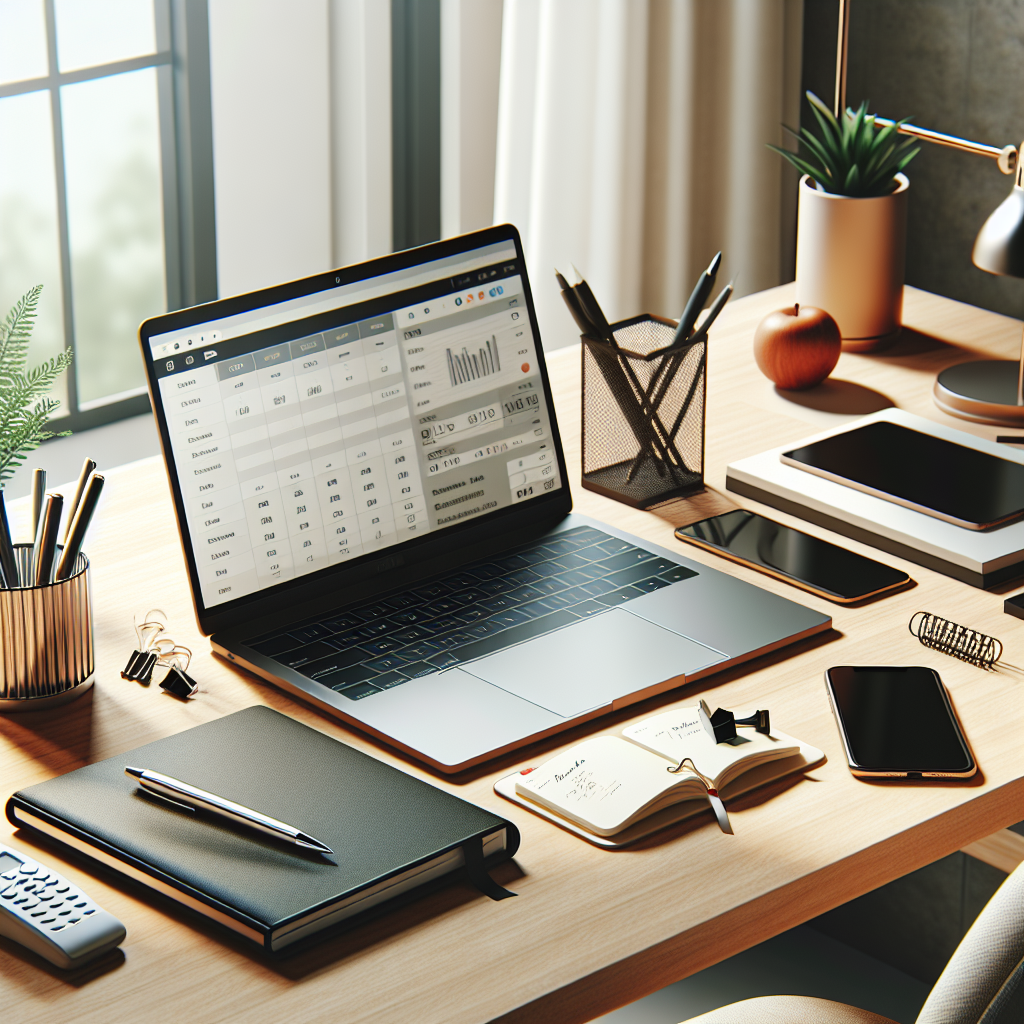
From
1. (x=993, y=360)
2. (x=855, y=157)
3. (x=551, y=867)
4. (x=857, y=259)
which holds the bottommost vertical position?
(x=551, y=867)

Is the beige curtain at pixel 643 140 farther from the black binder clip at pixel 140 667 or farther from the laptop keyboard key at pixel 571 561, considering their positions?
the black binder clip at pixel 140 667

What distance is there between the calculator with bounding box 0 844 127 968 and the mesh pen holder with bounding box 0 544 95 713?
0.69 feet

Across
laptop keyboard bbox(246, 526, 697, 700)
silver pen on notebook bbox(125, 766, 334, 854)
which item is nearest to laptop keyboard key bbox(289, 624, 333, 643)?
laptop keyboard bbox(246, 526, 697, 700)

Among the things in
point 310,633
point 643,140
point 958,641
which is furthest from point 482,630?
point 643,140

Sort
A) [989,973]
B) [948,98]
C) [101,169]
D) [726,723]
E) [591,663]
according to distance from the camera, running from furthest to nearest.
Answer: [101,169], [948,98], [591,663], [726,723], [989,973]

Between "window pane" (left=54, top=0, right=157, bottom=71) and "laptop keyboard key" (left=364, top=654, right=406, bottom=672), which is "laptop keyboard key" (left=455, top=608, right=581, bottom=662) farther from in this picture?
"window pane" (left=54, top=0, right=157, bottom=71)

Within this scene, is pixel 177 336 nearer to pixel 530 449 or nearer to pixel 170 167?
pixel 530 449

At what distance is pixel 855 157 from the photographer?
1724 mm

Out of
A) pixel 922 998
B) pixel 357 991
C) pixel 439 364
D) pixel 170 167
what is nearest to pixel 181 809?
pixel 357 991

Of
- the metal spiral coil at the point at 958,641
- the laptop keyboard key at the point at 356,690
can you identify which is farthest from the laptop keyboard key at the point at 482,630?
the metal spiral coil at the point at 958,641

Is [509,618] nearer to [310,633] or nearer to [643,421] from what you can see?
[310,633]

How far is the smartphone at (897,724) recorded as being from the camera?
3.26 feet

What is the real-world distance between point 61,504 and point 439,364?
35cm

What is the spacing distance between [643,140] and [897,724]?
1449mm
